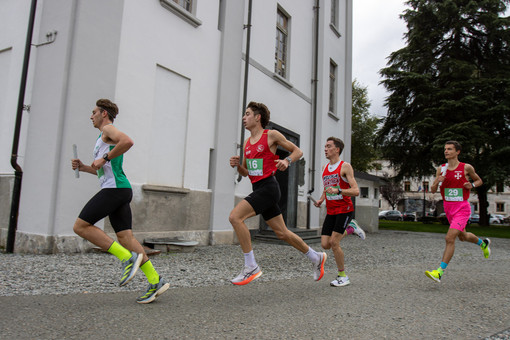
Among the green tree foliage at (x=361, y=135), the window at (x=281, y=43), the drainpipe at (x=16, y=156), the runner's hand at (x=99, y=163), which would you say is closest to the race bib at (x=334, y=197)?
the runner's hand at (x=99, y=163)

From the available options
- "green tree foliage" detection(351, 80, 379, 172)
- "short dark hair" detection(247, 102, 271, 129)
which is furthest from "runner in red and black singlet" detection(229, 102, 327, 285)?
"green tree foliage" detection(351, 80, 379, 172)

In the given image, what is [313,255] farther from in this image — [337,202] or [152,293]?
[152,293]

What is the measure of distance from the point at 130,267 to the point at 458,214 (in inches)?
178

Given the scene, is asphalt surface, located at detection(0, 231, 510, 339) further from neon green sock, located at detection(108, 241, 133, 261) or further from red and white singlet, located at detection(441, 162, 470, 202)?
red and white singlet, located at detection(441, 162, 470, 202)

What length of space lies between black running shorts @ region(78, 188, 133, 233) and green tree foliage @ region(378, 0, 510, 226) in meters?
21.6

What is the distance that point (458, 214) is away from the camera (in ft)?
19.2

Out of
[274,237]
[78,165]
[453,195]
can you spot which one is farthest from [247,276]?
[274,237]

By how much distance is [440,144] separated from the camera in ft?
73.9

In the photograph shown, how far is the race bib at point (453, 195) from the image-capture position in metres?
5.94

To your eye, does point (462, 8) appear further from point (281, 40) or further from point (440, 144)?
point (281, 40)

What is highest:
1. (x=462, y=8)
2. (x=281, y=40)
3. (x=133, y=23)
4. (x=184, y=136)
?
(x=462, y=8)

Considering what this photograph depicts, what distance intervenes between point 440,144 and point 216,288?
68.5 feet

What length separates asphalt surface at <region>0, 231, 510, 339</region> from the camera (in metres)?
2.91

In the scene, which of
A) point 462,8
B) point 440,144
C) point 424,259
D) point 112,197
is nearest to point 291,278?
point 112,197
